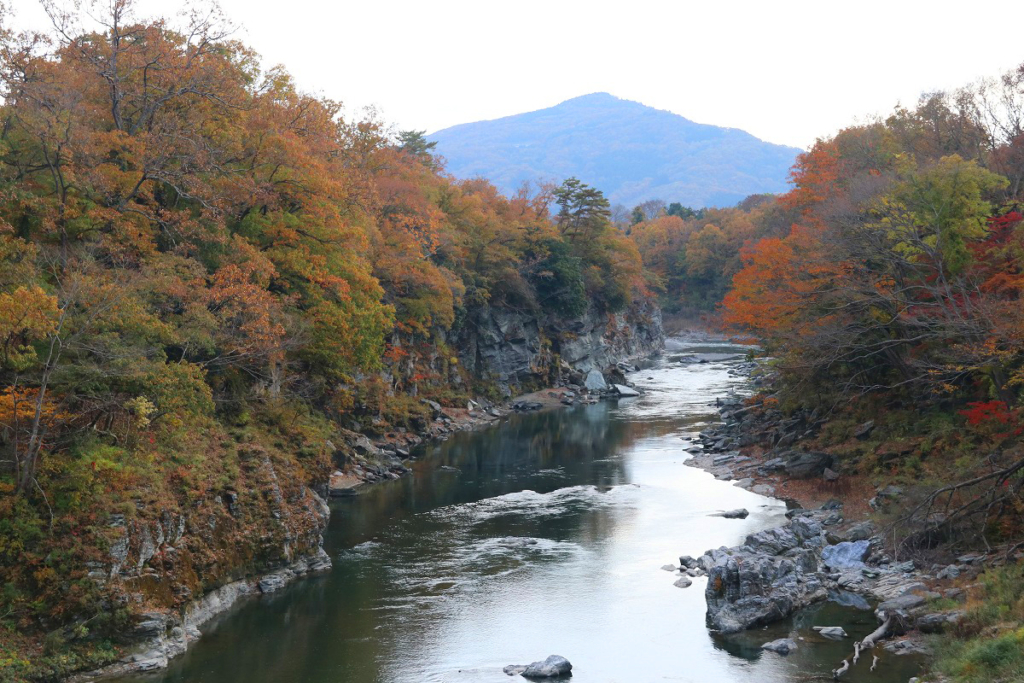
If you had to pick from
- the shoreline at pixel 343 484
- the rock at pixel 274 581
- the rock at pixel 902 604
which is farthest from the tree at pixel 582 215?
the rock at pixel 902 604

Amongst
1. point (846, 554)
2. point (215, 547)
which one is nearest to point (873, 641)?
point (846, 554)

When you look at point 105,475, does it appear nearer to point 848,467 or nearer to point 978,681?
point 978,681

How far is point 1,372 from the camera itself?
20.3 m

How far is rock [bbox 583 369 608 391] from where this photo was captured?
64625mm

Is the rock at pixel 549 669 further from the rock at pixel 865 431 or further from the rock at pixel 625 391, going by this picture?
the rock at pixel 625 391

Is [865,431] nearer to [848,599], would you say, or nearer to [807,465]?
[807,465]

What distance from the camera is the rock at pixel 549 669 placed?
59.2ft

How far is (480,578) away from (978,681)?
12.9 m

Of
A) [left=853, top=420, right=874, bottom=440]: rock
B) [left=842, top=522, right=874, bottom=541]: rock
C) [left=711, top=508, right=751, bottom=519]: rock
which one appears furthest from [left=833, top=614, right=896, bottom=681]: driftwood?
[left=853, top=420, right=874, bottom=440]: rock

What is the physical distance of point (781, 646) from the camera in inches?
762

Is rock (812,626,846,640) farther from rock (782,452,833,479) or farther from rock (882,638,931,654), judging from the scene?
rock (782,452,833,479)

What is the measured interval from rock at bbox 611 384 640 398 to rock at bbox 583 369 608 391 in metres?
0.97

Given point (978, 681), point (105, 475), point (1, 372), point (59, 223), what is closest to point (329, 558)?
point (105, 475)

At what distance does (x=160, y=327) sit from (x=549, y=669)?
13.5 m
